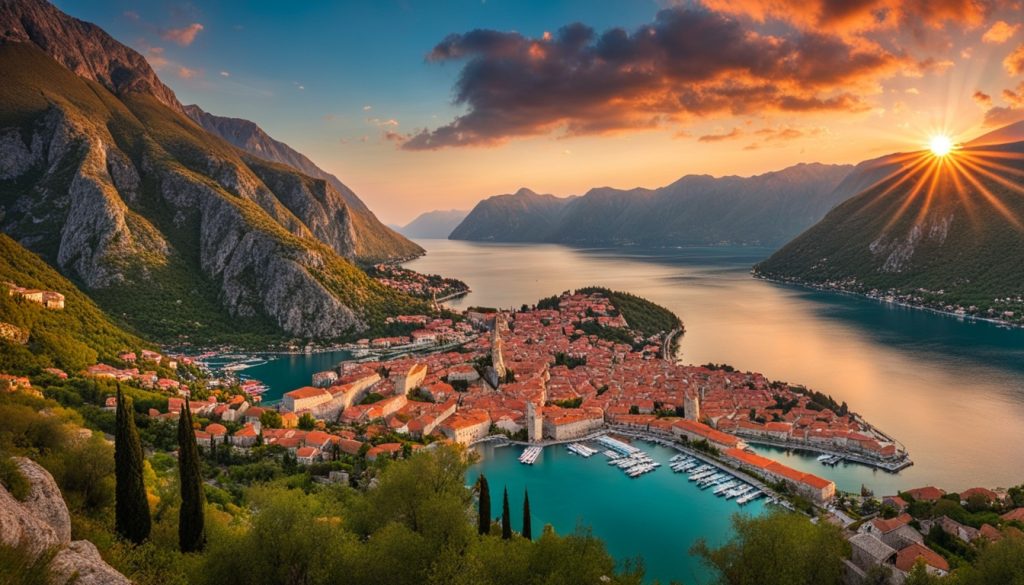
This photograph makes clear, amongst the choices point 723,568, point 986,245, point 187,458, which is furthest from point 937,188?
point 187,458

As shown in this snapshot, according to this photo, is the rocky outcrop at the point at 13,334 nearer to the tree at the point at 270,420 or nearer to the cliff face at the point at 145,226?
the tree at the point at 270,420

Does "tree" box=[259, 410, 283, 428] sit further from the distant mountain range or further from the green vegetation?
the distant mountain range

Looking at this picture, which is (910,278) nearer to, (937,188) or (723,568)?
(937,188)

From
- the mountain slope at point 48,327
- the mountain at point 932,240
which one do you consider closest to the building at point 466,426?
the mountain slope at point 48,327

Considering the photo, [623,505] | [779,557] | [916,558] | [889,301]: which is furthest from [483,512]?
[889,301]

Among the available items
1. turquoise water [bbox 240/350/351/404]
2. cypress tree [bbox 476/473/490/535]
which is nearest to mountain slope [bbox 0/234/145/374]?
turquoise water [bbox 240/350/351/404]
